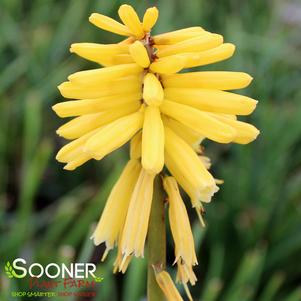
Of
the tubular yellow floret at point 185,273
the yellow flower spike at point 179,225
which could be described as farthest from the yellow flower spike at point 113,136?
the tubular yellow floret at point 185,273

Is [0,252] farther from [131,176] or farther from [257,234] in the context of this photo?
[131,176]

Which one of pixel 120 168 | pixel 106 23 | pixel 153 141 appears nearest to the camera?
pixel 153 141

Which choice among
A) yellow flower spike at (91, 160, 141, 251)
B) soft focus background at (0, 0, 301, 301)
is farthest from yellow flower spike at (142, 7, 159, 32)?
soft focus background at (0, 0, 301, 301)

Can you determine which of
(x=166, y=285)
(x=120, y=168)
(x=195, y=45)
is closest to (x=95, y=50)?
(x=195, y=45)

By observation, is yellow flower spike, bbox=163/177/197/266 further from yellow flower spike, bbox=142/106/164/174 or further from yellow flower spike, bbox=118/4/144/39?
yellow flower spike, bbox=118/4/144/39

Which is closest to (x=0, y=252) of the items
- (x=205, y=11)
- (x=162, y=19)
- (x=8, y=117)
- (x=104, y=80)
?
(x=8, y=117)

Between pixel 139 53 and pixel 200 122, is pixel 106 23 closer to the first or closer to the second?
pixel 139 53
